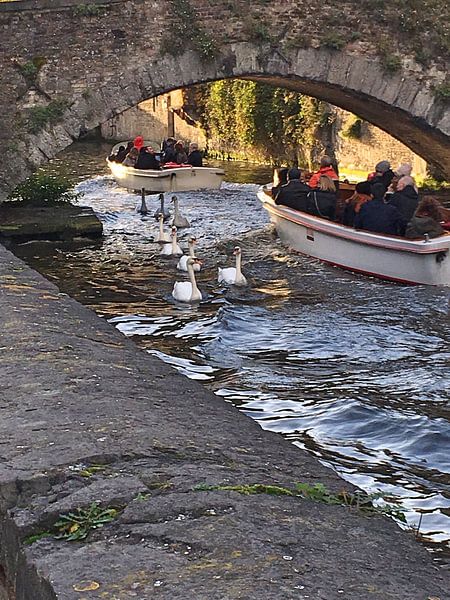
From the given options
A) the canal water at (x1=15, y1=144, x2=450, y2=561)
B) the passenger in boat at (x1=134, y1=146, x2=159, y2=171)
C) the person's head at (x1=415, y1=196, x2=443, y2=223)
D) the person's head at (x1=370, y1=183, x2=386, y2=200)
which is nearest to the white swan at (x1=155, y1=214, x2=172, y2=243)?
the canal water at (x1=15, y1=144, x2=450, y2=561)

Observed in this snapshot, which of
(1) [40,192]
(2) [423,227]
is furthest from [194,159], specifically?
(2) [423,227]

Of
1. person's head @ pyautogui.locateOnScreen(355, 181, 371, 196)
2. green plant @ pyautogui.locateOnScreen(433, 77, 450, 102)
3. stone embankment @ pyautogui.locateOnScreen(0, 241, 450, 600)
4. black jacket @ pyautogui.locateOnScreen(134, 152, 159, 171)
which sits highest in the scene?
green plant @ pyautogui.locateOnScreen(433, 77, 450, 102)

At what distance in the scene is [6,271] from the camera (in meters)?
6.48

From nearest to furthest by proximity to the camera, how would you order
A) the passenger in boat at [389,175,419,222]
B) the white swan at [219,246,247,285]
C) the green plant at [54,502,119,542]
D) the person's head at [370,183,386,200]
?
the green plant at [54,502,119,542] < the white swan at [219,246,247,285] < the passenger in boat at [389,175,419,222] < the person's head at [370,183,386,200]

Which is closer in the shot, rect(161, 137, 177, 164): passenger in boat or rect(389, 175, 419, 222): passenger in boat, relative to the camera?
rect(389, 175, 419, 222): passenger in boat

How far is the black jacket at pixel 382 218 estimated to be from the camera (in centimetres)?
1129

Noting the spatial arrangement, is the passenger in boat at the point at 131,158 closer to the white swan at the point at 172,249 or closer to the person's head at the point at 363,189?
the white swan at the point at 172,249

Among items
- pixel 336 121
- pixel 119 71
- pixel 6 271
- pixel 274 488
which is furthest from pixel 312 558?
pixel 336 121

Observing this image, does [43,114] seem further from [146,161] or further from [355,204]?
[146,161]

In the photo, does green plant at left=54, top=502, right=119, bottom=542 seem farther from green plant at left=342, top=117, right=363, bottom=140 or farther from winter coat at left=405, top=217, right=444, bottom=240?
green plant at left=342, top=117, right=363, bottom=140

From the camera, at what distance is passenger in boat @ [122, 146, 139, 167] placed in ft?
63.9

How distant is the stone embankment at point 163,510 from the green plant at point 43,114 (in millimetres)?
7705

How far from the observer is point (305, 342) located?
8516 millimetres

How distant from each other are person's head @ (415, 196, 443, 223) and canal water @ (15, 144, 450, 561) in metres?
0.96
